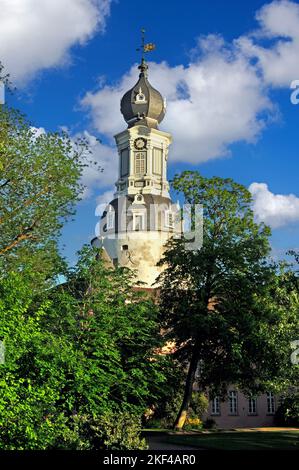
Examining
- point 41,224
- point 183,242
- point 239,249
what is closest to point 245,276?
point 239,249

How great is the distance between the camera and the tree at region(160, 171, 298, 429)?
124 feet

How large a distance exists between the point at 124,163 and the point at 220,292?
1844 inches

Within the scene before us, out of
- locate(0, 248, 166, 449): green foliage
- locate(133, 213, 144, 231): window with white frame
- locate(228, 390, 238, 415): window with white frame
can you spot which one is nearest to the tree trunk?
locate(0, 248, 166, 449): green foliage

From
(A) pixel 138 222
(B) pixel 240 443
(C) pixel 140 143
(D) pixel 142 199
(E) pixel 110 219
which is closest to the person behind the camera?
(B) pixel 240 443

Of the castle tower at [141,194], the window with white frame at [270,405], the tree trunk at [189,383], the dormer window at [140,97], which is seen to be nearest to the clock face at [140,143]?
the castle tower at [141,194]

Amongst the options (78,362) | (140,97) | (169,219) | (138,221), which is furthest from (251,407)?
(140,97)

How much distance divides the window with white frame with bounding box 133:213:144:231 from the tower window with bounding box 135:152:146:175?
7988mm

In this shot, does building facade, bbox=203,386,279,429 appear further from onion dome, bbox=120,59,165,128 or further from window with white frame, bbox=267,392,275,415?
onion dome, bbox=120,59,165,128

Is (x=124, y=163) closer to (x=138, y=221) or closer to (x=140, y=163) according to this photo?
(x=140, y=163)

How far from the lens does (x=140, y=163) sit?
274 ft

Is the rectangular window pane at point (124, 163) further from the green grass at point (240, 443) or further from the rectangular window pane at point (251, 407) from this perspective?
the green grass at point (240, 443)

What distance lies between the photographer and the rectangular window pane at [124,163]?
83.7 metres

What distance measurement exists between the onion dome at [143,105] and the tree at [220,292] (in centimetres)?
4332

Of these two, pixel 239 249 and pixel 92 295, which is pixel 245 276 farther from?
pixel 92 295
